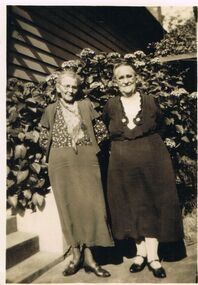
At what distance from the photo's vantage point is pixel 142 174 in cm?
266

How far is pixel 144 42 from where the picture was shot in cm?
750

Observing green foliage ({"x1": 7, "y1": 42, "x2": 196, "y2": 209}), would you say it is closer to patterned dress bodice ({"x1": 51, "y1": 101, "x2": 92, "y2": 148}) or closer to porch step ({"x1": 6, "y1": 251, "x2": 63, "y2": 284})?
patterned dress bodice ({"x1": 51, "y1": 101, "x2": 92, "y2": 148})

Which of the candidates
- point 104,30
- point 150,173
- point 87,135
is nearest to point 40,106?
point 87,135

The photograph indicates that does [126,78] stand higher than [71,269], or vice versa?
[126,78]

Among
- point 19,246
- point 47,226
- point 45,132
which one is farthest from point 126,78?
point 19,246

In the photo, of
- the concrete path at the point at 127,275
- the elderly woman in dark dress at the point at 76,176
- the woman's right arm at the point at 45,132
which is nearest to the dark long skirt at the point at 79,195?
the elderly woman in dark dress at the point at 76,176

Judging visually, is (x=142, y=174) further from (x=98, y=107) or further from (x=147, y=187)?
(x=98, y=107)

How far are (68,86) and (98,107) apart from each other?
0.90m

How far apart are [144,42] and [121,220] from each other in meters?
5.58

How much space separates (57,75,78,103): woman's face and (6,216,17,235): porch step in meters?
1.21

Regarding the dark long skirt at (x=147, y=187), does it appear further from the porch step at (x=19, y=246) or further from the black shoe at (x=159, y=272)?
the porch step at (x=19, y=246)

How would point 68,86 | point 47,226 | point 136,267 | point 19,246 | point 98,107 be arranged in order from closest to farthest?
point 68,86, point 136,267, point 19,246, point 47,226, point 98,107

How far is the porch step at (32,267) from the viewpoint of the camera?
102 inches
